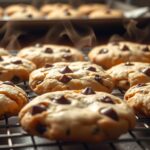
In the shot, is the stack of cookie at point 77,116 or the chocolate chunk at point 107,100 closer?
the stack of cookie at point 77,116

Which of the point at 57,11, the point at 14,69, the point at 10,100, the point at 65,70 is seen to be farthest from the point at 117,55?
the point at 57,11

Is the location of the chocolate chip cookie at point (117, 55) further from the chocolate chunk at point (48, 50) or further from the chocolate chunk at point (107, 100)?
the chocolate chunk at point (107, 100)

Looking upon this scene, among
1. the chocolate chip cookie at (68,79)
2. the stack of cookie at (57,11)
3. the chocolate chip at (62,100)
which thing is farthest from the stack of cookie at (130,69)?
the stack of cookie at (57,11)

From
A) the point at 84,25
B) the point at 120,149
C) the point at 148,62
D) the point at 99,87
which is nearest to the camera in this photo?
the point at 120,149

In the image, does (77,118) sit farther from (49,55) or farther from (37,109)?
(49,55)

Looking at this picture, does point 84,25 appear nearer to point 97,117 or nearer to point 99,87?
point 99,87

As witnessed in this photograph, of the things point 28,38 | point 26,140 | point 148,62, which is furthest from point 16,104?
point 28,38
